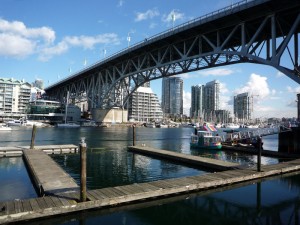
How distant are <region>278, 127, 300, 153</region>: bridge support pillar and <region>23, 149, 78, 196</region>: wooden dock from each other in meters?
26.4

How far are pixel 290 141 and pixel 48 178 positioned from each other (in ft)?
92.7

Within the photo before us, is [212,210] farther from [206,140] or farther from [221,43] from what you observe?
[221,43]

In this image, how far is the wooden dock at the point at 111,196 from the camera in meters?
12.5

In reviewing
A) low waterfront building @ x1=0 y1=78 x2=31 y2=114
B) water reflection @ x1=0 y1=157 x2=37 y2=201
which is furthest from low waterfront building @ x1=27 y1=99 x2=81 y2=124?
water reflection @ x1=0 y1=157 x2=37 y2=201

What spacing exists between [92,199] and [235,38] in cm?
4599

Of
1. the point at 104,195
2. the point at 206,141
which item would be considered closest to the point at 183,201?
the point at 104,195

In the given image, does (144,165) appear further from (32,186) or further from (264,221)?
(264,221)

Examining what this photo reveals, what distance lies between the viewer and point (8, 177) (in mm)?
22266

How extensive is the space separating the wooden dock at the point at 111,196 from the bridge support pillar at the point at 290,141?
1524 cm

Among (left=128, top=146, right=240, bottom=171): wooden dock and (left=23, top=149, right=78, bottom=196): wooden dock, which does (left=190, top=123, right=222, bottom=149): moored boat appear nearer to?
(left=128, top=146, right=240, bottom=171): wooden dock

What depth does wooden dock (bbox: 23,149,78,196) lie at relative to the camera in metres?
16.2

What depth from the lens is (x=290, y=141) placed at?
34969 millimetres

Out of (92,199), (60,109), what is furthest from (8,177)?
(60,109)

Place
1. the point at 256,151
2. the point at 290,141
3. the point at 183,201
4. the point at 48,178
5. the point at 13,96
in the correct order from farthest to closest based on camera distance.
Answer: the point at 13,96
the point at 256,151
the point at 290,141
the point at 48,178
the point at 183,201
